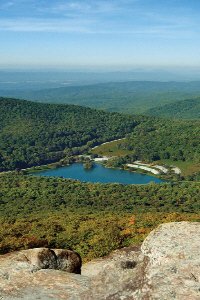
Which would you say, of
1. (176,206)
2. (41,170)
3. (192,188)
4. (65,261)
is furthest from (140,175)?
(65,261)

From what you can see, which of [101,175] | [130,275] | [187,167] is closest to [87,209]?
[130,275]

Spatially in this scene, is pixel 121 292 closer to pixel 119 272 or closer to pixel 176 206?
pixel 119 272

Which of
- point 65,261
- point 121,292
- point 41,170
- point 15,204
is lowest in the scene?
point 41,170

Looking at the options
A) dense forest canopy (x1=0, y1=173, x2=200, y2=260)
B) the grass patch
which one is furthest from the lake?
dense forest canopy (x1=0, y1=173, x2=200, y2=260)

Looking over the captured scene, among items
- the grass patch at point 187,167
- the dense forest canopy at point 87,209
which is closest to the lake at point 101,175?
the grass patch at point 187,167

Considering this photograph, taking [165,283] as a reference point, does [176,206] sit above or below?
below

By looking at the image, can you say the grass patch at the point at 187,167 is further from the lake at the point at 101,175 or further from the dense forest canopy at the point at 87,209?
the dense forest canopy at the point at 87,209

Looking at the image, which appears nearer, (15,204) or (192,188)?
(15,204)
